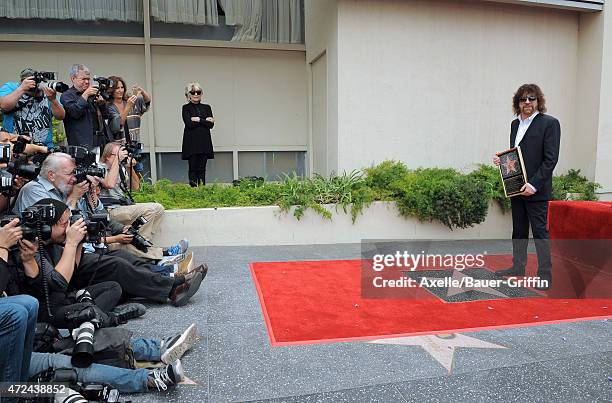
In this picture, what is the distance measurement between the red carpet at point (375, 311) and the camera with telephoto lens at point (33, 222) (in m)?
1.60

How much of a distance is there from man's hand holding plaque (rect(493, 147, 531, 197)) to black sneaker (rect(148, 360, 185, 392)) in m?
3.55

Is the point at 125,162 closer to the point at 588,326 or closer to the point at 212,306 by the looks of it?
the point at 212,306

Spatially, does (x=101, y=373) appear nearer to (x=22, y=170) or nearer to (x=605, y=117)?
(x=22, y=170)

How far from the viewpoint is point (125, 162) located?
507 centimetres

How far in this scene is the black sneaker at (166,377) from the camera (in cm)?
259

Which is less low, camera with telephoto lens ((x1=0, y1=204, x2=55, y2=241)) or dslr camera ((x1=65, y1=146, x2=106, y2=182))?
dslr camera ((x1=65, y1=146, x2=106, y2=182))

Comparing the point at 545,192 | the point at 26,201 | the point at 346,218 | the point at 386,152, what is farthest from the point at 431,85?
the point at 26,201

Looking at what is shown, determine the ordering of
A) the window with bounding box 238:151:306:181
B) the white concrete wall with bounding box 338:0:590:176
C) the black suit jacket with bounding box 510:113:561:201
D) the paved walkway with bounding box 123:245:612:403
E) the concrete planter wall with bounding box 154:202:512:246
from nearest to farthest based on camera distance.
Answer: the paved walkway with bounding box 123:245:612:403 → the black suit jacket with bounding box 510:113:561:201 → the concrete planter wall with bounding box 154:202:512:246 → the white concrete wall with bounding box 338:0:590:176 → the window with bounding box 238:151:306:181

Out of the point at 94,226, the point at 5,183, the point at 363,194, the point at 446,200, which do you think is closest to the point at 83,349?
the point at 94,226

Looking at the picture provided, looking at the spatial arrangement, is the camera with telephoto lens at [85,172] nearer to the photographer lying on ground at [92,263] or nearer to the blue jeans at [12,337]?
the photographer lying on ground at [92,263]

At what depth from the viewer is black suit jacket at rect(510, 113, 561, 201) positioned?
4.59m

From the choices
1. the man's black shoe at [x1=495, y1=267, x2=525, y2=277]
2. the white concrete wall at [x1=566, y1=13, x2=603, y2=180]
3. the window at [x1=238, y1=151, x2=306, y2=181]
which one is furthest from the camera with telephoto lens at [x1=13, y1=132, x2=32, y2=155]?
the white concrete wall at [x1=566, y1=13, x2=603, y2=180]

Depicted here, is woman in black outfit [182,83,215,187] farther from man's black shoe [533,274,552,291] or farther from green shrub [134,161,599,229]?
man's black shoe [533,274,552,291]

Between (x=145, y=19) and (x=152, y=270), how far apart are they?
607 cm
